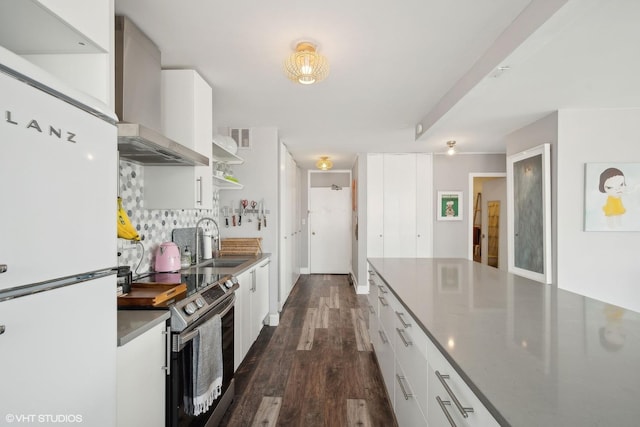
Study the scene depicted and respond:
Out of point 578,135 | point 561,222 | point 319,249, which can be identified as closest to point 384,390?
point 561,222

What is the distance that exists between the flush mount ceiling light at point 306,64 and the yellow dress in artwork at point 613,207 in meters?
3.20

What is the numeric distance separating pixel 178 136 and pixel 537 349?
235cm

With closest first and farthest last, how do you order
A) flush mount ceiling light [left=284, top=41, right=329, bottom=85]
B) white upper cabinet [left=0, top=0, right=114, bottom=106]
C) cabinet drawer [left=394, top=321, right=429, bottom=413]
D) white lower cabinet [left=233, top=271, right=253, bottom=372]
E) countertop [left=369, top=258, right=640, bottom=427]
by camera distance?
1. countertop [left=369, top=258, right=640, bottom=427]
2. white upper cabinet [left=0, top=0, right=114, bottom=106]
3. cabinet drawer [left=394, top=321, right=429, bottom=413]
4. flush mount ceiling light [left=284, top=41, right=329, bottom=85]
5. white lower cabinet [left=233, top=271, right=253, bottom=372]

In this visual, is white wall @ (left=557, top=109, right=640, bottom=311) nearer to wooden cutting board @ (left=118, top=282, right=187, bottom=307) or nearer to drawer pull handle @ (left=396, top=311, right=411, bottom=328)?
drawer pull handle @ (left=396, top=311, right=411, bottom=328)

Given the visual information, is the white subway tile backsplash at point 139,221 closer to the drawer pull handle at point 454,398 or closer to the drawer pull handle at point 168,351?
the drawer pull handle at point 168,351

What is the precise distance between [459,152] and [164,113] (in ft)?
15.5

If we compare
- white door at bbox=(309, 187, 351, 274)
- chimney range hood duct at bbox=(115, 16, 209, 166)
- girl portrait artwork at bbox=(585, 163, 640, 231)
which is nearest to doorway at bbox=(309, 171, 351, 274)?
white door at bbox=(309, 187, 351, 274)

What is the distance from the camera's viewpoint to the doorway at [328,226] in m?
7.25

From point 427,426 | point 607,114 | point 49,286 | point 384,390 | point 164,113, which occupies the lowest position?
point 384,390

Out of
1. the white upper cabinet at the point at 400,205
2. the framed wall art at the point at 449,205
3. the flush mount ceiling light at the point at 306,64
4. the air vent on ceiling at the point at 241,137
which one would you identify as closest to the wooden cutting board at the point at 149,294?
the flush mount ceiling light at the point at 306,64

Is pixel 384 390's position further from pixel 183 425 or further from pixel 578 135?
pixel 578 135

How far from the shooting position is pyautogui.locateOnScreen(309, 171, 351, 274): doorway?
7.25 meters

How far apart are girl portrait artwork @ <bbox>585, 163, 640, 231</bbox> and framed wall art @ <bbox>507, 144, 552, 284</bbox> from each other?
354 millimetres

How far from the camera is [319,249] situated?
23.8 feet
